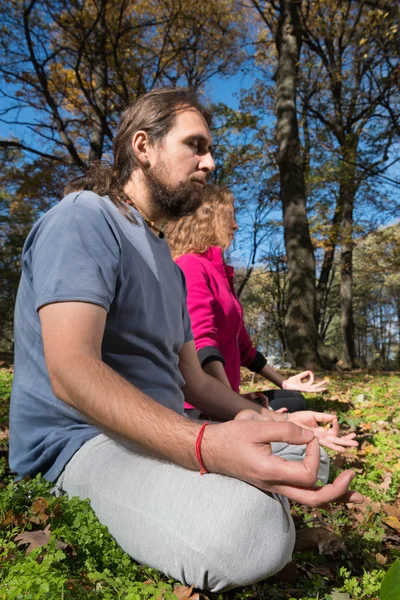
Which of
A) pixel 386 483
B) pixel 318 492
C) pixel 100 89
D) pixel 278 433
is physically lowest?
pixel 386 483

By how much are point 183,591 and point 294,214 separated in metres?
8.79

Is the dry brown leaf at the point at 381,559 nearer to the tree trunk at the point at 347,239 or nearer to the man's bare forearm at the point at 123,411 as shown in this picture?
the man's bare forearm at the point at 123,411

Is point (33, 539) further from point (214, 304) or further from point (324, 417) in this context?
point (214, 304)

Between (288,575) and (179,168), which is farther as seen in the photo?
(179,168)

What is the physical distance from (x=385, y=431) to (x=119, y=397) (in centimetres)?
343

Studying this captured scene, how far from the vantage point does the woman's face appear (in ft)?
12.3

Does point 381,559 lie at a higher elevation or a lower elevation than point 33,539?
lower

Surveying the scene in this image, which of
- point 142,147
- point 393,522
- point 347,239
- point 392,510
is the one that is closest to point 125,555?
point 393,522

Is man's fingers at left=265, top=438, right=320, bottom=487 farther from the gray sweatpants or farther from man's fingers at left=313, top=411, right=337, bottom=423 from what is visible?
man's fingers at left=313, top=411, right=337, bottom=423

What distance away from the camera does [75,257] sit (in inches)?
65.9

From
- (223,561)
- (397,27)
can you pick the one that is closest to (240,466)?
(223,561)

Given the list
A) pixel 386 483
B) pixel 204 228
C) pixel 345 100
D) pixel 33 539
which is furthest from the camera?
pixel 345 100

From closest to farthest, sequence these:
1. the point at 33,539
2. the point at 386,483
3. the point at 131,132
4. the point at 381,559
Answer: the point at 33,539 < the point at 381,559 < the point at 131,132 < the point at 386,483

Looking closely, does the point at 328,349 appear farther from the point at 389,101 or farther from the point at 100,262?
the point at 100,262
